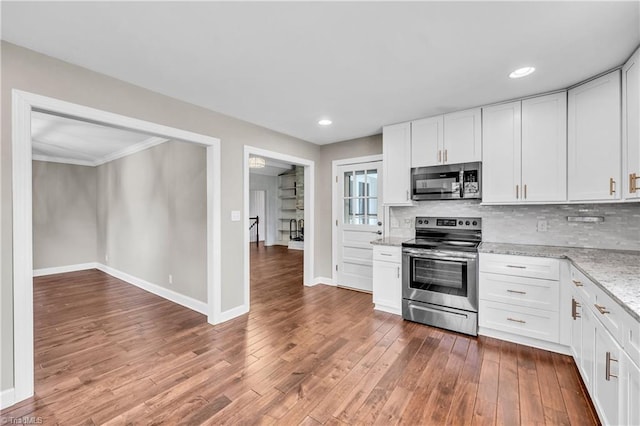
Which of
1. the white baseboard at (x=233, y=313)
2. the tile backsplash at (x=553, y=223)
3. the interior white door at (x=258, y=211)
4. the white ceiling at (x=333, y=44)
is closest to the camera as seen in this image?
the white ceiling at (x=333, y=44)

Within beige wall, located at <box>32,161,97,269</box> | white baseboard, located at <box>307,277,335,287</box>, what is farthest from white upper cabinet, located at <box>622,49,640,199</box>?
beige wall, located at <box>32,161,97,269</box>

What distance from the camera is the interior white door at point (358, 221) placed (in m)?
4.29

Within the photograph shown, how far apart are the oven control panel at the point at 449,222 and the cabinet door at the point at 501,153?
401mm

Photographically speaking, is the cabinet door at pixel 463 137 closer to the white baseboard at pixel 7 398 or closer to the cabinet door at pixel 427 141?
the cabinet door at pixel 427 141

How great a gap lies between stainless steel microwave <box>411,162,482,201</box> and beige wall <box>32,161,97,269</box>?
22.9ft

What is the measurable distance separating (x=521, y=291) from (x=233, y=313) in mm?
3135

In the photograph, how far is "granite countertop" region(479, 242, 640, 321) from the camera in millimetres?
1309

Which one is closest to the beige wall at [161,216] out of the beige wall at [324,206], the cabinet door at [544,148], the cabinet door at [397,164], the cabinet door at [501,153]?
the beige wall at [324,206]

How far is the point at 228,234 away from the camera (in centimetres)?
333

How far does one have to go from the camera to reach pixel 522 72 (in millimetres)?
2297


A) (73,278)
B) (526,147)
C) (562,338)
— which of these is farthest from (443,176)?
(73,278)

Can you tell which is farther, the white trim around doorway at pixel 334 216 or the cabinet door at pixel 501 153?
the white trim around doorway at pixel 334 216

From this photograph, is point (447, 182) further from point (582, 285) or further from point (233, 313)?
point (233, 313)

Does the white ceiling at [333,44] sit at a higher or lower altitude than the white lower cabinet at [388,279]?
higher
